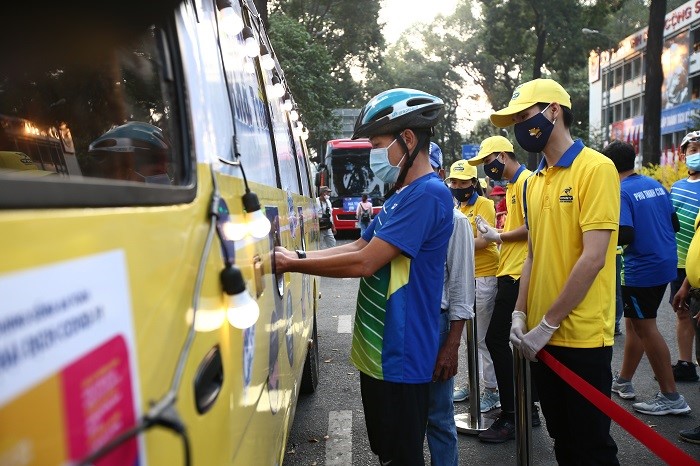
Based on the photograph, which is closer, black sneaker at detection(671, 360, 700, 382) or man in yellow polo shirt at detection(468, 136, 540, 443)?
man in yellow polo shirt at detection(468, 136, 540, 443)

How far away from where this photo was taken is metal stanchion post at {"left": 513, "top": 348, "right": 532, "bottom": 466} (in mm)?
3238

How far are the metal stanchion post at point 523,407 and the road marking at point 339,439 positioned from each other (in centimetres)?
136

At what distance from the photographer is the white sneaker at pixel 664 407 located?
190 inches

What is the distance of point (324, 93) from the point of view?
80.3 feet

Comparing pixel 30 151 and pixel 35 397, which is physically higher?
pixel 30 151

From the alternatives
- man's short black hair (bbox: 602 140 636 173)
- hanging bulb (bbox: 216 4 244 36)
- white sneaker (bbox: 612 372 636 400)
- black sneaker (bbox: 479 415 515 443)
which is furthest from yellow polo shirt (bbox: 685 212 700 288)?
hanging bulb (bbox: 216 4 244 36)

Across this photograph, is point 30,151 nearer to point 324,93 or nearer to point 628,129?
point 324,93

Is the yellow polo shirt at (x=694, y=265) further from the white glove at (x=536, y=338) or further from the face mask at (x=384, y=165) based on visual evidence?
the face mask at (x=384, y=165)

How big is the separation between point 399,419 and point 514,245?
2.19 metres

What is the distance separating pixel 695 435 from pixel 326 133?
2539 centimetres

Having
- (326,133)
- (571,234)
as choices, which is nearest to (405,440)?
(571,234)

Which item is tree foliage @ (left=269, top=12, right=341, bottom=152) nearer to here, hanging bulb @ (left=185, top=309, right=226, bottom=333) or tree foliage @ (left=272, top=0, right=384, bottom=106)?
tree foliage @ (left=272, top=0, right=384, bottom=106)

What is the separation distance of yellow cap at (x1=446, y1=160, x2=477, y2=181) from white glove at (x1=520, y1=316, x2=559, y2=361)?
2632mm

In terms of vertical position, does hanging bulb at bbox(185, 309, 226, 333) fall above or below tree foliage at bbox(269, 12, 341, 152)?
below
